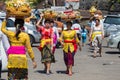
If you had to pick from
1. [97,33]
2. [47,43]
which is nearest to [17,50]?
[47,43]

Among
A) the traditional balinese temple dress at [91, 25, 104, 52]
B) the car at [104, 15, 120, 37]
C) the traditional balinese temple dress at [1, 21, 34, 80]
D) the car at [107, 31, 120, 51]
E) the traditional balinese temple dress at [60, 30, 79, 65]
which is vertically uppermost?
the traditional balinese temple dress at [1, 21, 34, 80]

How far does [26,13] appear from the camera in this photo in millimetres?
10125

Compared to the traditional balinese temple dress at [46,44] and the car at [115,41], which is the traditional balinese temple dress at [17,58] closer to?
the traditional balinese temple dress at [46,44]

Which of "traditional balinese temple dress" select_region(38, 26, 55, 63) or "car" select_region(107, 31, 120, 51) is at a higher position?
"traditional balinese temple dress" select_region(38, 26, 55, 63)

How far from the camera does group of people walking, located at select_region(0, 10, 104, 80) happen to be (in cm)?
1006

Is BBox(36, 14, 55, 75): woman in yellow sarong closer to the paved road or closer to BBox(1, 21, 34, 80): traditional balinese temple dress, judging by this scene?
the paved road

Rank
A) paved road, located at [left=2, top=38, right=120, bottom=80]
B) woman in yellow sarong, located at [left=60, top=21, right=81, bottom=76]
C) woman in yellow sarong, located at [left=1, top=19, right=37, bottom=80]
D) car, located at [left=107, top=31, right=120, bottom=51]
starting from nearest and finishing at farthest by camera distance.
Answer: woman in yellow sarong, located at [left=1, top=19, right=37, bottom=80] → paved road, located at [left=2, top=38, right=120, bottom=80] → woman in yellow sarong, located at [left=60, top=21, right=81, bottom=76] → car, located at [left=107, top=31, right=120, bottom=51]

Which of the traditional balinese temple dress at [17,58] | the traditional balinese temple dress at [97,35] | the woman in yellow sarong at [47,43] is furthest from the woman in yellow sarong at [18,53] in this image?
the traditional balinese temple dress at [97,35]

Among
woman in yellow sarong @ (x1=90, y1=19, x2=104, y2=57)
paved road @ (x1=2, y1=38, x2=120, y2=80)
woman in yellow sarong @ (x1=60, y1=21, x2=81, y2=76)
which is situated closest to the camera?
paved road @ (x1=2, y1=38, x2=120, y2=80)

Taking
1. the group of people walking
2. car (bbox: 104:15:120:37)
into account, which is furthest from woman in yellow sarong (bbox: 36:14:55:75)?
car (bbox: 104:15:120:37)

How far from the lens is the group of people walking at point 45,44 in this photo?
33.0ft

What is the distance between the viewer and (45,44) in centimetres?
1594

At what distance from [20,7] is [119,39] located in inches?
557

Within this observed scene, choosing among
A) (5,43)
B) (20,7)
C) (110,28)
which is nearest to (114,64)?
(5,43)
